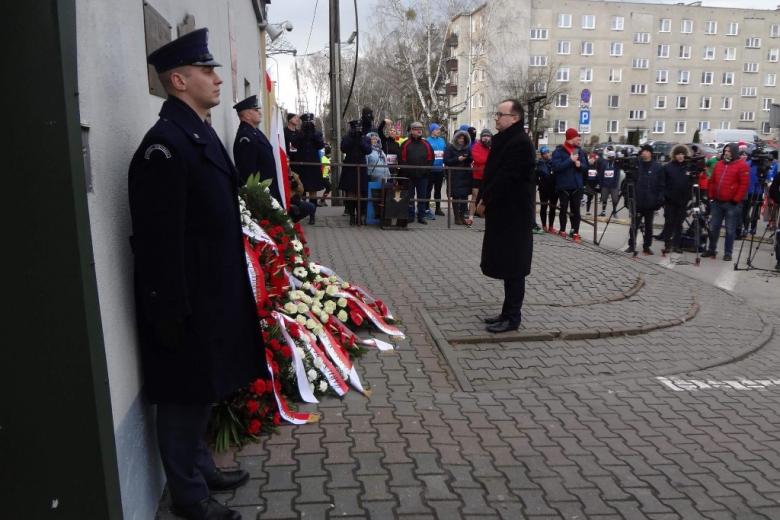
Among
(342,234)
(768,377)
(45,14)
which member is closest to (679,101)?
(342,234)

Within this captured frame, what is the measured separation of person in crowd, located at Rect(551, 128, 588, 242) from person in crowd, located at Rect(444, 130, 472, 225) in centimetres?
175

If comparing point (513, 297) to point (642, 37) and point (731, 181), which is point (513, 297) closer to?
point (731, 181)

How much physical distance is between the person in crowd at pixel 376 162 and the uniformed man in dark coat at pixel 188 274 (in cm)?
1002

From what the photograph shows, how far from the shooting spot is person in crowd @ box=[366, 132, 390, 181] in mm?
12938

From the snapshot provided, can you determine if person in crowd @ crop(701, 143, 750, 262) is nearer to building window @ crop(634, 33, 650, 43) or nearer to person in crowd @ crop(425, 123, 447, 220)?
person in crowd @ crop(425, 123, 447, 220)

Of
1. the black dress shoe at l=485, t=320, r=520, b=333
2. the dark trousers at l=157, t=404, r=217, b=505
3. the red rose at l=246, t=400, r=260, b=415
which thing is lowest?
the black dress shoe at l=485, t=320, r=520, b=333

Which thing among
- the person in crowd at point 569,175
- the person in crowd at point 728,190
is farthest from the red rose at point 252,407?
the person in crowd at point 728,190

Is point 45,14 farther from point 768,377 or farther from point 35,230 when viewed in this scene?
point 768,377

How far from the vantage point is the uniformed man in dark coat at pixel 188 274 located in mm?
2521

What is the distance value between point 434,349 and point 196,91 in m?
3.51

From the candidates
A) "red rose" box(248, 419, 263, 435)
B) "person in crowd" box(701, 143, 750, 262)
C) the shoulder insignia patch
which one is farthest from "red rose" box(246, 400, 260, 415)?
"person in crowd" box(701, 143, 750, 262)

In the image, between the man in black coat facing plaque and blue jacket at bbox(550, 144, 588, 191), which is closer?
the man in black coat facing plaque

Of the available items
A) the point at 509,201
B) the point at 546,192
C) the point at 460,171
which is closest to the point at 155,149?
the point at 509,201

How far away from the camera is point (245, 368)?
2996mm
